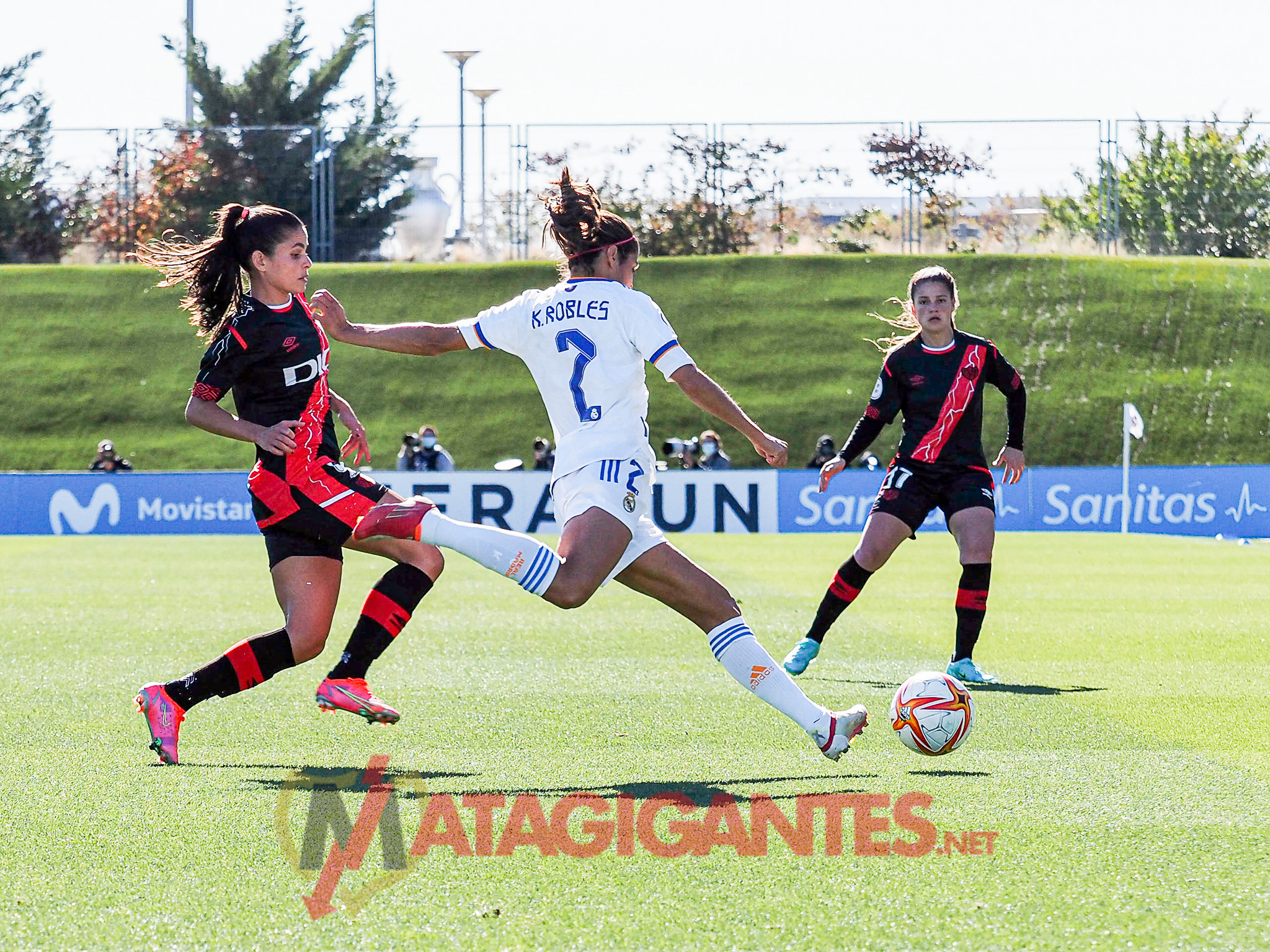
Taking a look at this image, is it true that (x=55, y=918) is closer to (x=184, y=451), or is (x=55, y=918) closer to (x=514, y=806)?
(x=514, y=806)

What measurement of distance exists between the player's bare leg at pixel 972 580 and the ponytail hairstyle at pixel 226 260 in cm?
372

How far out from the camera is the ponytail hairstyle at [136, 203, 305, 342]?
582 centimetres

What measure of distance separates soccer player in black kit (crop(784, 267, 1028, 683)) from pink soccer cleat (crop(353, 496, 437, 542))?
304 centimetres

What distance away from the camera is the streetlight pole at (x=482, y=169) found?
37750 mm

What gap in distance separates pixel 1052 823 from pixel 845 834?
0.60 m

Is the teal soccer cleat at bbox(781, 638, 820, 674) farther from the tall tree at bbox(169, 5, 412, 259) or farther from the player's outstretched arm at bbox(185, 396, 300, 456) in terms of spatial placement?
the tall tree at bbox(169, 5, 412, 259)

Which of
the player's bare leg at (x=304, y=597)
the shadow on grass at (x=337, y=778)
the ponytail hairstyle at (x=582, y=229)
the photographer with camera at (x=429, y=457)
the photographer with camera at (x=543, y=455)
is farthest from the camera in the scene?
the photographer with camera at (x=543, y=455)

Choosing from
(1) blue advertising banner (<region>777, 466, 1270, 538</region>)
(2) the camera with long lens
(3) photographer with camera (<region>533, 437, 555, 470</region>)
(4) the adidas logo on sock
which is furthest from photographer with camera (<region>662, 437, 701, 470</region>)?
(4) the adidas logo on sock

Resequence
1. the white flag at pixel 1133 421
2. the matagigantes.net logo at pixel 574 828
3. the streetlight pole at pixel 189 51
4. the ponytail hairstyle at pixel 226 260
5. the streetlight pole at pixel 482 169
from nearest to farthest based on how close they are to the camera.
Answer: the matagigantes.net logo at pixel 574 828 < the ponytail hairstyle at pixel 226 260 < the white flag at pixel 1133 421 < the streetlight pole at pixel 482 169 < the streetlight pole at pixel 189 51

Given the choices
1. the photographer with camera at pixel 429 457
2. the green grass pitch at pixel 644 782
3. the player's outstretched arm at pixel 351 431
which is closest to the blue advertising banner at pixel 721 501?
the photographer with camera at pixel 429 457

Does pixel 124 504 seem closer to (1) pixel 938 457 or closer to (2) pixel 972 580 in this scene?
(1) pixel 938 457

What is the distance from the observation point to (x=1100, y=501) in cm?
2477

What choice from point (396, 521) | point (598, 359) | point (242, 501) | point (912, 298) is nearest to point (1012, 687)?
point (912, 298)

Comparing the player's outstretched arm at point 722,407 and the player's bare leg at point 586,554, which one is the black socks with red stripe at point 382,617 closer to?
the player's bare leg at point 586,554
